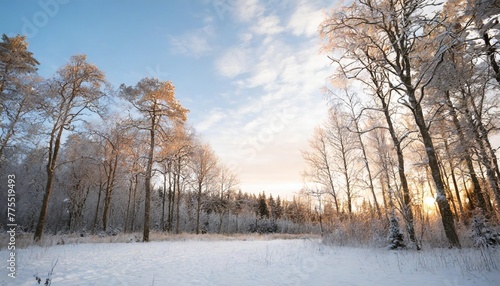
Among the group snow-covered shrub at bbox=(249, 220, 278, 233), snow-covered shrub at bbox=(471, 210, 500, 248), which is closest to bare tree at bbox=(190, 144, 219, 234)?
snow-covered shrub at bbox=(471, 210, 500, 248)

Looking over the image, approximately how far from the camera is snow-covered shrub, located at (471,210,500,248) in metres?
7.46

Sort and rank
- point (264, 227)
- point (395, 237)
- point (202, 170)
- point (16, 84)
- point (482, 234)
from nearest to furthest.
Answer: point (482, 234) → point (395, 237) → point (16, 84) → point (202, 170) → point (264, 227)

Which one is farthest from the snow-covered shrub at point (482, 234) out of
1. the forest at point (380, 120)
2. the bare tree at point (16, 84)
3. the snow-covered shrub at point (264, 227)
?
the snow-covered shrub at point (264, 227)

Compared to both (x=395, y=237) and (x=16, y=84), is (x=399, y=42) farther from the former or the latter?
(x=16, y=84)

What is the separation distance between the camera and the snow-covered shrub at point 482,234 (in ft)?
24.5

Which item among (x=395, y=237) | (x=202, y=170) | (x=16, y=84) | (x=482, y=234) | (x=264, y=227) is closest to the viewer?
(x=482, y=234)

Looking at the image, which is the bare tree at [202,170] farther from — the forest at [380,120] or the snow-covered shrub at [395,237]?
the snow-covered shrub at [395,237]

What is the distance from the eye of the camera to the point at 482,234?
7.71 m

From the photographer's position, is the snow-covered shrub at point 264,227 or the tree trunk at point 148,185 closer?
the tree trunk at point 148,185

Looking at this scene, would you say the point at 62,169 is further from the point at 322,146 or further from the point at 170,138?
the point at 322,146

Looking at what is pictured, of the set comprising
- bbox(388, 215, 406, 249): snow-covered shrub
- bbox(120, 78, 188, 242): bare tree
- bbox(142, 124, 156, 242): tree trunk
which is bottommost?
bbox(388, 215, 406, 249): snow-covered shrub

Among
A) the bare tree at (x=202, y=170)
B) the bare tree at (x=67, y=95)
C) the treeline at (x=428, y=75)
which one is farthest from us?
the bare tree at (x=202, y=170)

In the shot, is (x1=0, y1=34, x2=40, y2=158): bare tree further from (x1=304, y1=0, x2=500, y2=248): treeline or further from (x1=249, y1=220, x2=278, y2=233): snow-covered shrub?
(x1=249, y1=220, x2=278, y2=233): snow-covered shrub

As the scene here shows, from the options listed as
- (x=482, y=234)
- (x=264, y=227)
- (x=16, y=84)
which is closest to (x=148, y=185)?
(x=16, y=84)
